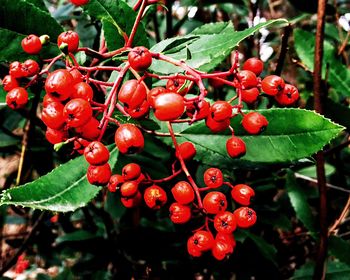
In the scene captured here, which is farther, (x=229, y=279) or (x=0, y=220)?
(x=0, y=220)

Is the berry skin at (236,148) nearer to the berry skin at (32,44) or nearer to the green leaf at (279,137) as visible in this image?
the green leaf at (279,137)

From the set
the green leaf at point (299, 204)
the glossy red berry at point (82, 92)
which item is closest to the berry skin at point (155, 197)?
the glossy red berry at point (82, 92)

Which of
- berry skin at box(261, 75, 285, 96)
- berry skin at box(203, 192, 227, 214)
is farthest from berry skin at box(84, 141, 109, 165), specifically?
berry skin at box(261, 75, 285, 96)

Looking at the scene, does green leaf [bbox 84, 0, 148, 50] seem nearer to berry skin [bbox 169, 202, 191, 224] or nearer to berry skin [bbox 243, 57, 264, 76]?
berry skin [bbox 243, 57, 264, 76]

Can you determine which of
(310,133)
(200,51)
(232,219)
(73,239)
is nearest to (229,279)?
(73,239)

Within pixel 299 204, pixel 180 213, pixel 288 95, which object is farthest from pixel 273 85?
pixel 299 204

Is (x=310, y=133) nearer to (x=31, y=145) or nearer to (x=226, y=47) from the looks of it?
(x=226, y=47)

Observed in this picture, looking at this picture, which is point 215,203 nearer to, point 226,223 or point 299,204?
point 226,223
